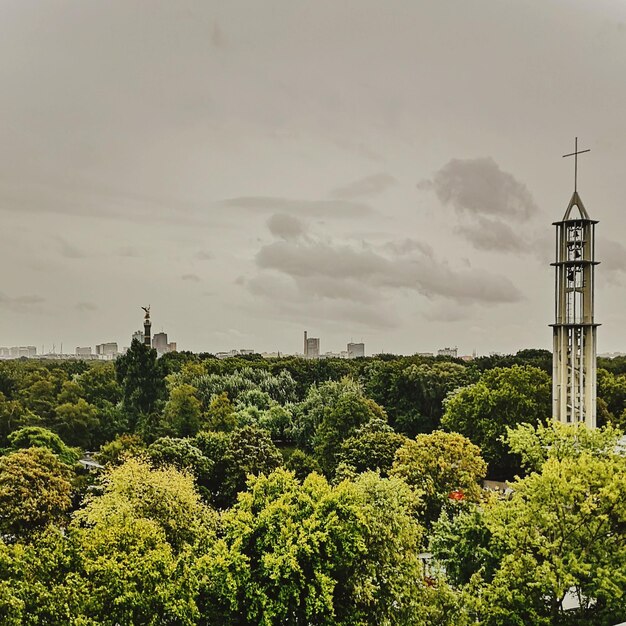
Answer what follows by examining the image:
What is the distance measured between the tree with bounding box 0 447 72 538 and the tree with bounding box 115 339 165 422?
14983 millimetres

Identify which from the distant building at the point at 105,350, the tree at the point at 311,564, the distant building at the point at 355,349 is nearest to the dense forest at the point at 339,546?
the tree at the point at 311,564

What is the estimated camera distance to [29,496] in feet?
62.1

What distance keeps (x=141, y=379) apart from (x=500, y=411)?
61.9ft

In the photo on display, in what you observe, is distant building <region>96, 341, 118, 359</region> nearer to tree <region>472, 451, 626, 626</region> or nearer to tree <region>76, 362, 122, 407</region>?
tree <region>76, 362, 122, 407</region>

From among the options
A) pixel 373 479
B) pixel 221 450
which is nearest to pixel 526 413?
pixel 221 450

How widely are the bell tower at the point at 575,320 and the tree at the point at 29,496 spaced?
14536mm

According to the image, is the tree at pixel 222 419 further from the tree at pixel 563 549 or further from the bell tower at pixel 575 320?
the tree at pixel 563 549

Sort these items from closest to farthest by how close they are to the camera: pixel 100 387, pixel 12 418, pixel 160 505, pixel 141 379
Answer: pixel 160 505 → pixel 12 418 → pixel 141 379 → pixel 100 387

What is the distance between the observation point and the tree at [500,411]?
27.1 m

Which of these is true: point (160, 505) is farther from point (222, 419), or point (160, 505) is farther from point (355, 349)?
point (355, 349)

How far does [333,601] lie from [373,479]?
3135mm

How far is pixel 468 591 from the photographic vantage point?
11445mm

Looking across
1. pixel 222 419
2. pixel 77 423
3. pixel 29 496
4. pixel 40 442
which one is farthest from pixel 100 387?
pixel 29 496

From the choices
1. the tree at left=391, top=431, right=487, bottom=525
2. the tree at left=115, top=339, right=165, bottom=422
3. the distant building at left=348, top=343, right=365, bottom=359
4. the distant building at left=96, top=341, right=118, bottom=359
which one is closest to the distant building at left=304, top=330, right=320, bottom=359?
the distant building at left=348, top=343, right=365, bottom=359
